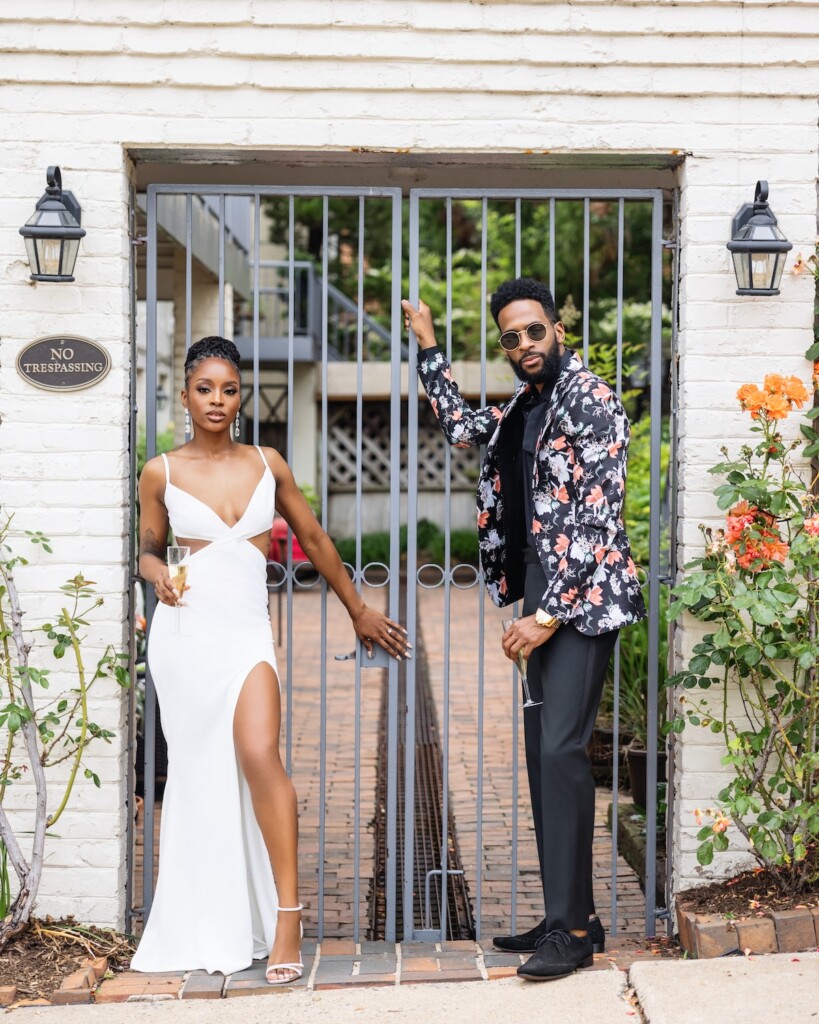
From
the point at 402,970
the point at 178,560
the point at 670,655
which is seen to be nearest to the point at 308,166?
the point at 178,560

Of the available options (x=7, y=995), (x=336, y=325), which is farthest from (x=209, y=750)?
(x=336, y=325)

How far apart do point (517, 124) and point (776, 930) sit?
263cm

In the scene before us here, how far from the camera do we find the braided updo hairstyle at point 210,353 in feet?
12.3

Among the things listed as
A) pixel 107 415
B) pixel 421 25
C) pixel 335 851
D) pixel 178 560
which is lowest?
pixel 335 851

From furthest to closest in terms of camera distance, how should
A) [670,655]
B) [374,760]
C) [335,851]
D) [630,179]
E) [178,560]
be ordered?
[374,760], [335,851], [630,179], [670,655], [178,560]

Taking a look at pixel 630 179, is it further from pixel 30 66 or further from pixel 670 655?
pixel 30 66

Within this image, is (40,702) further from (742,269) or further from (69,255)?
(742,269)

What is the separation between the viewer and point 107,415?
393 centimetres

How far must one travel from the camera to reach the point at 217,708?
3.67m

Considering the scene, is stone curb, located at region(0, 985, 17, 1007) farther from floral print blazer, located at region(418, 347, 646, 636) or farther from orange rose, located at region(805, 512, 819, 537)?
orange rose, located at region(805, 512, 819, 537)

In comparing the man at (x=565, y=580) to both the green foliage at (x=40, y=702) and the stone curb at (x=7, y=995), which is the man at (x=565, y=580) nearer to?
the green foliage at (x=40, y=702)

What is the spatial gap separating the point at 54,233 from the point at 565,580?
190 centimetres

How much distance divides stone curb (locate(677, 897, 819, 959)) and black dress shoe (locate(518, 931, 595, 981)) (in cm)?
37

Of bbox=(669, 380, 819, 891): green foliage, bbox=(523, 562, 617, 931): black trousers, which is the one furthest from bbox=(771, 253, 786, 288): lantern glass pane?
bbox=(523, 562, 617, 931): black trousers
